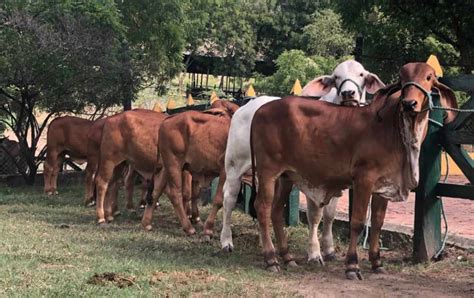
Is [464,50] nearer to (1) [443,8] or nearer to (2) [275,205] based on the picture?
(1) [443,8]

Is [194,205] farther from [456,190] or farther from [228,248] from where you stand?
[456,190]

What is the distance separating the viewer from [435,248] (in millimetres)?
6812

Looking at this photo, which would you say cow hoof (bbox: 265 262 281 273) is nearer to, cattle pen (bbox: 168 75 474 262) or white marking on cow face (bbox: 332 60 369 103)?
cattle pen (bbox: 168 75 474 262)

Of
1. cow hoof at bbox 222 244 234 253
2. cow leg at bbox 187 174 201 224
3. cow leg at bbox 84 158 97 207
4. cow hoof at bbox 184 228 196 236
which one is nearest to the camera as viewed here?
cow hoof at bbox 222 244 234 253

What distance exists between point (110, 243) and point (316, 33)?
3119 centimetres

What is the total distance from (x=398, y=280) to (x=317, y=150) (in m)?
1.40

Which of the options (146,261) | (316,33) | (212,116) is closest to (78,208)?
(212,116)

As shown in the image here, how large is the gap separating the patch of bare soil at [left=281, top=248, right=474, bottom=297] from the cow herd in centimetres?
21

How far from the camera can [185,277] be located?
5887 millimetres

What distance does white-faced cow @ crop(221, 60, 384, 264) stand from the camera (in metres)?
7.09

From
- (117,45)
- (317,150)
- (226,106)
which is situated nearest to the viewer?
(317,150)

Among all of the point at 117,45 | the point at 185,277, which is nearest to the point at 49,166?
the point at 117,45

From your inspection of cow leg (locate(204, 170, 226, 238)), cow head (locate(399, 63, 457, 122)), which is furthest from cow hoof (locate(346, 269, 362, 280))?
cow leg (locate(204, 170, 226, 238))

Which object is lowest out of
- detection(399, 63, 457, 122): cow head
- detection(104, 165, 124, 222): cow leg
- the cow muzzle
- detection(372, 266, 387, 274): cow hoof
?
detection(104, 165, 124, 222): cow leg
